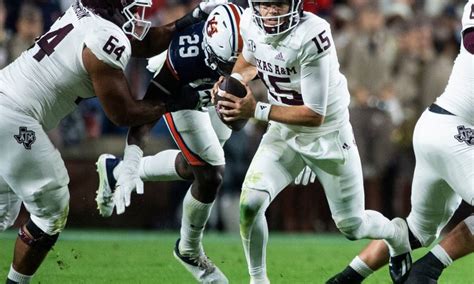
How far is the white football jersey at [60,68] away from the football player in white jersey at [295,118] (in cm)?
71

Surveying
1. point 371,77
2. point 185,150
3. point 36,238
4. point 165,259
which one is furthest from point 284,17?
point 371,77

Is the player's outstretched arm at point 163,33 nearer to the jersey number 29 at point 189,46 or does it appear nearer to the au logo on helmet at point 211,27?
the jersey number 29 at point 189,46

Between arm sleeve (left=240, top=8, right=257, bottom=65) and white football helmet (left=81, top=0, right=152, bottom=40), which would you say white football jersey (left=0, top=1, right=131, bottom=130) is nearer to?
white football helmet (left=81, top=0, right=152, bottom=40)

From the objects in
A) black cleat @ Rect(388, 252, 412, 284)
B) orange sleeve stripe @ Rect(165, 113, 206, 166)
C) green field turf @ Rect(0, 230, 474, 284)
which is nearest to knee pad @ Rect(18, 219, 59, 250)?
green field turf @ Rect(0, 230, 474, 284)

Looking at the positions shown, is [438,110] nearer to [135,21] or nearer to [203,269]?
[135,21]

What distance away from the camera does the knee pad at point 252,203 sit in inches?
249

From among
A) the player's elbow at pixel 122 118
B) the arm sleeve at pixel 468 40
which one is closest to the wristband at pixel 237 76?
the player's elbow at pixel 122 118

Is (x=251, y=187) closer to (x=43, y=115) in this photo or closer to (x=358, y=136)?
(x=43, y=115)

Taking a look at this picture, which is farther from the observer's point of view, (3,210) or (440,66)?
(440,66)

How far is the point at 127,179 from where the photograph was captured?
671 centimetres

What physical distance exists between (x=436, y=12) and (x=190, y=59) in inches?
309

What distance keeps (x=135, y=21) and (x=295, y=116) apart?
3.77 ft

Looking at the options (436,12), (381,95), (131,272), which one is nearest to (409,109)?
(381,95)

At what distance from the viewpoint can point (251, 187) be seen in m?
6.37
